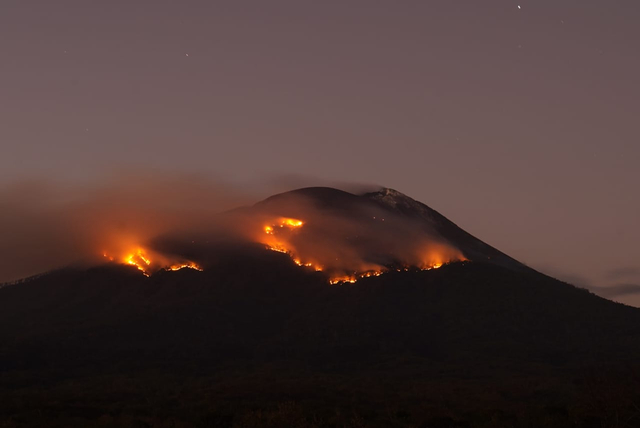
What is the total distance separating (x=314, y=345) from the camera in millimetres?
148500

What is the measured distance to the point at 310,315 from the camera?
168 meters

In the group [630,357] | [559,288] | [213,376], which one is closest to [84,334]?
[213,376]

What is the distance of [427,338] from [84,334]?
220 ft

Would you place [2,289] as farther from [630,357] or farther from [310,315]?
[630,357]

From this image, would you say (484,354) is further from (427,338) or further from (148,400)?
(148,400)

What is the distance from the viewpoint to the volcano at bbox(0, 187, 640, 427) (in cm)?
7319

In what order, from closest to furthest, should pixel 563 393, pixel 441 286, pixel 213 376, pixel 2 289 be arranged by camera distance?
pixel 563 393 < pixel 213 376 < pixel 441 286 < pixel 2 289

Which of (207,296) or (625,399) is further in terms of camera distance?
(207,296)

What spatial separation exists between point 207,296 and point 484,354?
215 feet

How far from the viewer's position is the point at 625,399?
62.6 meters

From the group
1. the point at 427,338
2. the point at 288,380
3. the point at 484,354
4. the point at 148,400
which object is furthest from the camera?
the point at 427,338

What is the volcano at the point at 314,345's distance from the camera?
73188 millimetres

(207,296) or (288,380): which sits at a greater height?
(207,296)

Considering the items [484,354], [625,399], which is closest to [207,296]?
[484,354]
